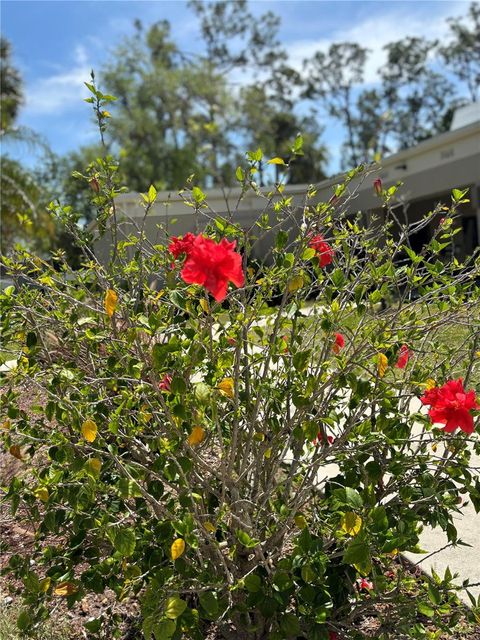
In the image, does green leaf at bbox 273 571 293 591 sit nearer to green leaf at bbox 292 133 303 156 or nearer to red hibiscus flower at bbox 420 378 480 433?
red hibiscus flower at bbox 420 378 480 433

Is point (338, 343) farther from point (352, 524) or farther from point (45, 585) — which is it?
point (45, 585)

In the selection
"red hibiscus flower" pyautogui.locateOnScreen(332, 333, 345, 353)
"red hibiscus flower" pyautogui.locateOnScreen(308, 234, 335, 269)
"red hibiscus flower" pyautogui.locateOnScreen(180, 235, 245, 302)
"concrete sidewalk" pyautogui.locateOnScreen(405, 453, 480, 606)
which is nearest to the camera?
"red hibiscus flower" pyautogui.locateOnScreen(180, 235, 245, 302)

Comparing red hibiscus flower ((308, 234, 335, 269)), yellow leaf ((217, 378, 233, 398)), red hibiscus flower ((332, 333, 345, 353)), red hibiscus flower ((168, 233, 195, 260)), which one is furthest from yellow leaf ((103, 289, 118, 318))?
red hibiscus flower ((332, 333, 345, 353))

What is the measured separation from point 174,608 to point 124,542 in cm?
22

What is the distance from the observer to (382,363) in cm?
188

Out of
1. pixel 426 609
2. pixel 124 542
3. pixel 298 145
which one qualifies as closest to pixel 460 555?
pixel 426 609

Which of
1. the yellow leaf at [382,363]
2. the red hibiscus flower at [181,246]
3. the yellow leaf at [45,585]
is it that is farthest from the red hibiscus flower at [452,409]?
the yellow leaf at [45,585]

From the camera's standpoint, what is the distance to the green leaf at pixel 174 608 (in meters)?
1.65

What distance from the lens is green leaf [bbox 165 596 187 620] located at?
165 cm

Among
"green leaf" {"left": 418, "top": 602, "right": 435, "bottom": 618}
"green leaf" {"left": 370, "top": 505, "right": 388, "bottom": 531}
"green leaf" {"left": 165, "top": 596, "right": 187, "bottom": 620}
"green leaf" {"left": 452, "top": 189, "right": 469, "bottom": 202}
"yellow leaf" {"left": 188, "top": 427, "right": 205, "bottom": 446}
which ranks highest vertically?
"green leaf" {"left": 452, "top": 189, "right": 469, "bottom": 202}

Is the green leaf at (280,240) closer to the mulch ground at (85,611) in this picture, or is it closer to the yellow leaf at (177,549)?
the yellow leaf at (177,549)

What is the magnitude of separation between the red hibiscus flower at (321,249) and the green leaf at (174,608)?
1.07 m

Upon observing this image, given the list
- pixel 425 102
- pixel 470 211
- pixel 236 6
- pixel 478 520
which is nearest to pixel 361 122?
pixel 425 102

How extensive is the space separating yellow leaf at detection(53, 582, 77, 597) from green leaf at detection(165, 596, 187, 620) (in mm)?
457
